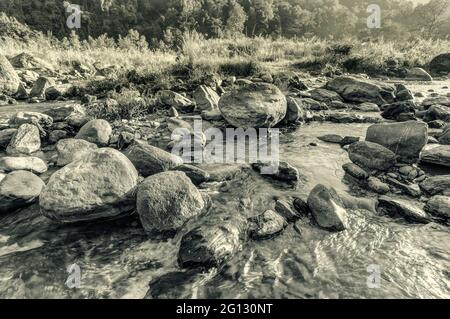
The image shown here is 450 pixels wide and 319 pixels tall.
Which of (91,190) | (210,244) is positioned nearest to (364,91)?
(210,244)

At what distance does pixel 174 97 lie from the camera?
573 centimetres

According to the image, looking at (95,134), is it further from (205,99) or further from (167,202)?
(205,99)

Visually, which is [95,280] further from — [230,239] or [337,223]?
[337,223]

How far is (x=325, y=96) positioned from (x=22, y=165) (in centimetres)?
530

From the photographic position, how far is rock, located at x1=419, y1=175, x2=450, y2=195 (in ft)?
10.1

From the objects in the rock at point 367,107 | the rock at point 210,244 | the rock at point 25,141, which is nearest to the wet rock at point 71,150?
the rock at point 25,141

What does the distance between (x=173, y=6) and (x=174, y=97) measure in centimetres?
3781

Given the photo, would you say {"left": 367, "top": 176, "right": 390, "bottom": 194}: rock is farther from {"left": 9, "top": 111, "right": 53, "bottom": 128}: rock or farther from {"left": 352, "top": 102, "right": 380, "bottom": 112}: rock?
{"left": 9, "top": 111, "right": 53, "bottom": 128}: rock

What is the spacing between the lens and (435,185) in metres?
3.13

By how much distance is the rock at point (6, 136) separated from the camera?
399cm

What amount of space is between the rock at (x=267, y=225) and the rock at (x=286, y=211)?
0.21ft

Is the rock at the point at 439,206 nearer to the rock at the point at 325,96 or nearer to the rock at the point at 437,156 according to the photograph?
the rock at the point at 437,156

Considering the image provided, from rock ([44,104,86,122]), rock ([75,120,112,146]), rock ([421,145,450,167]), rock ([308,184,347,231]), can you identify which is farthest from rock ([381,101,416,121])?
rock ([44,104,86,122])

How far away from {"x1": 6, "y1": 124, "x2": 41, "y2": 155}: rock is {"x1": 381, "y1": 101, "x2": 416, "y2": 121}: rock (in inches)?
211
